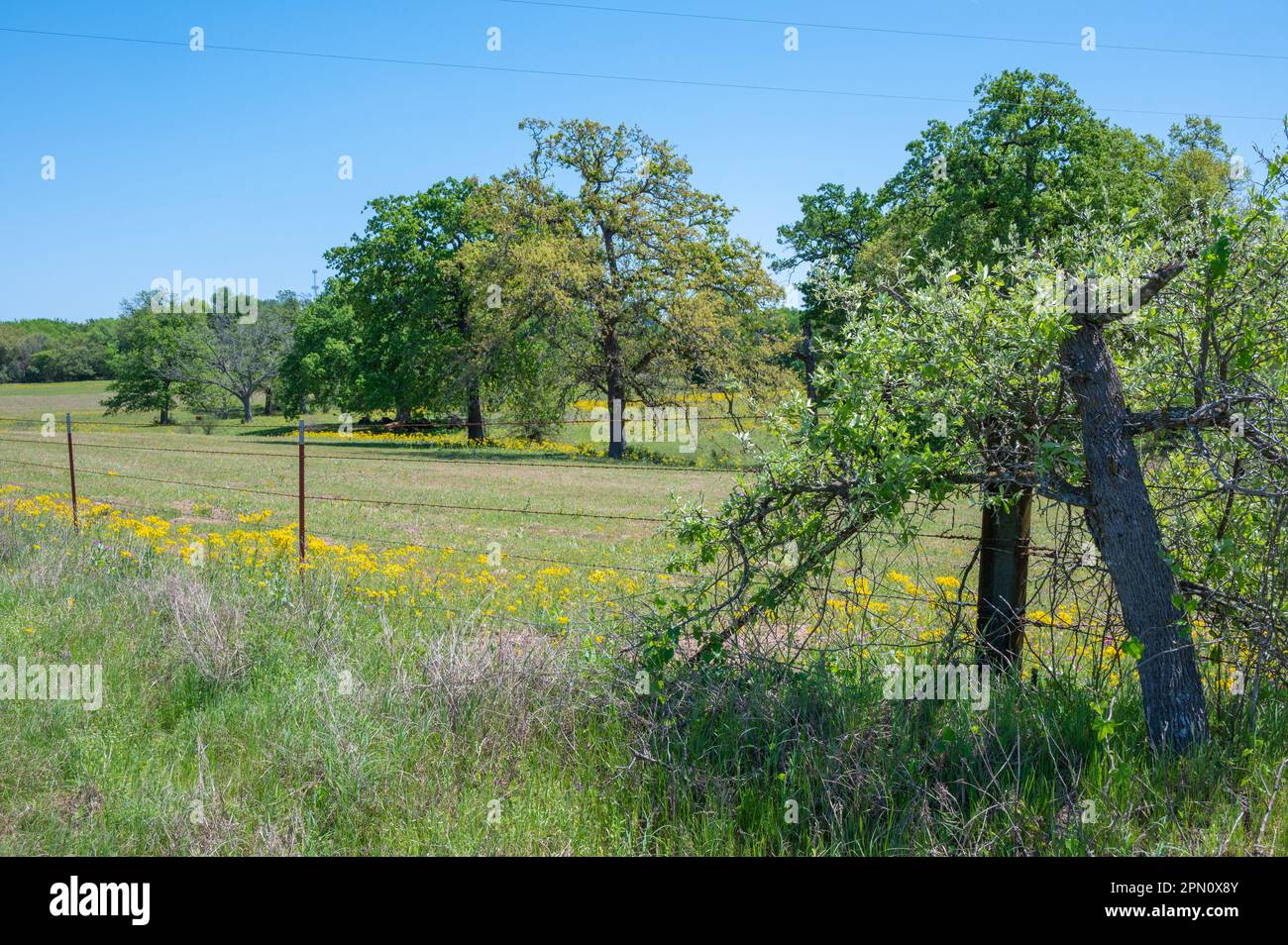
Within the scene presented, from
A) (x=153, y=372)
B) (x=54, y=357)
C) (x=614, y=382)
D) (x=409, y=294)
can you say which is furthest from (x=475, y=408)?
(x=54, y=357)

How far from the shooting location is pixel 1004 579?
4582mm

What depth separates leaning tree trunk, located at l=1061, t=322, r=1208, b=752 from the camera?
12.0 feet

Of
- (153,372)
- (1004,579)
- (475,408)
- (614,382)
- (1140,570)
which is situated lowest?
(1004,579)

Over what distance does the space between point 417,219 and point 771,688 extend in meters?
43.9

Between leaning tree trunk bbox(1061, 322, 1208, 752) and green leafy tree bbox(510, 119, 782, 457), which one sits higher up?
green leafy tree bbox(510, 119, 782, 457)

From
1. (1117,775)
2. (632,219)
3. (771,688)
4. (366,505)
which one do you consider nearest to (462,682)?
(771,688)

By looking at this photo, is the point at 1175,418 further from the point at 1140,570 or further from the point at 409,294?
the point at 409,294

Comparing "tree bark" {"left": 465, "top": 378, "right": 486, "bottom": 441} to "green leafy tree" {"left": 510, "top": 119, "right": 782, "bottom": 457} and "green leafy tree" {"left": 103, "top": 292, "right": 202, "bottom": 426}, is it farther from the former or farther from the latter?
"green leafy tree" {"left": 103, "top": 292, "right": 202, "bottom": 426}

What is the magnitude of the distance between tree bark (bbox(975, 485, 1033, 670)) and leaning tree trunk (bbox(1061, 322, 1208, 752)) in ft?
2.47

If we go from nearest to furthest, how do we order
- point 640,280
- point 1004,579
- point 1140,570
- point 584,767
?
point 1140,570
point 584,767
point 1004,579
point 640,280

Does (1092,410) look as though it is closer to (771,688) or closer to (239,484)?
(771,688)

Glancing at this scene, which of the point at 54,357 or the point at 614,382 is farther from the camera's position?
the point at 54,357

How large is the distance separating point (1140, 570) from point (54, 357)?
118 meters

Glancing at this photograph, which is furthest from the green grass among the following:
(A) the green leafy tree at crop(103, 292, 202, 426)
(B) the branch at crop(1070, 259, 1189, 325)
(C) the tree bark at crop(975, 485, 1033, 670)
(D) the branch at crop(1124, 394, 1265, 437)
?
(A) the green leafy tree at crop(103, 292, 202, 426)
